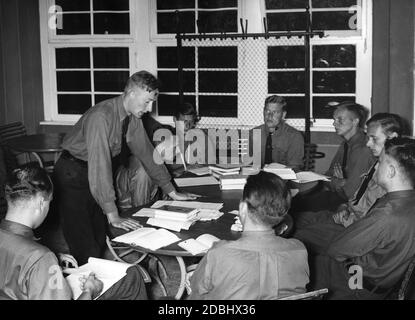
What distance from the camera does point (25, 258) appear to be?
7.42ft

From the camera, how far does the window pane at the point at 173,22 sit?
6.93m

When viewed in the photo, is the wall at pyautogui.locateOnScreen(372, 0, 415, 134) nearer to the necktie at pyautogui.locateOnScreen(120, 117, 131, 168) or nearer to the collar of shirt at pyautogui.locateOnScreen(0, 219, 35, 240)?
the necktie at pyautogui.locateOnScreen(120, 117, 131, 168)

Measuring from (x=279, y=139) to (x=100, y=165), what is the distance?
2525 mm

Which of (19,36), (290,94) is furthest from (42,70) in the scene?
(290,94)

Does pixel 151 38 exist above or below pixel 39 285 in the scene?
above

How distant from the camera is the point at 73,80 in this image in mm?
7551

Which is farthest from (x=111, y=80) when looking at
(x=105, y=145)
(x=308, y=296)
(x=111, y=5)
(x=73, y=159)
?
(x=308, y=296)

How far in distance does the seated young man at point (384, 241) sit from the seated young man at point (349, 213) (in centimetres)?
57

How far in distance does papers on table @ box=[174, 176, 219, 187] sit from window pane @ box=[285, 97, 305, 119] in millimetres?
2483

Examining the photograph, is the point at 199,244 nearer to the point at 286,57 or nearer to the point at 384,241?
the point at 384,241

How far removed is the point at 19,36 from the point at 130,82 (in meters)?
4.11

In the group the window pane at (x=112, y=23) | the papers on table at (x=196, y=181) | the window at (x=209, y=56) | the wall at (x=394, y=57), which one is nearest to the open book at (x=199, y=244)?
the papers on table at (x=196, y=181)

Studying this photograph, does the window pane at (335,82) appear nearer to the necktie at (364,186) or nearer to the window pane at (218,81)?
the window pane at (218,81)

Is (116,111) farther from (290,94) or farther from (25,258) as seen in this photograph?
(290,94)
